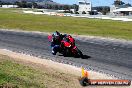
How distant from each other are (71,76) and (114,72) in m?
2.68

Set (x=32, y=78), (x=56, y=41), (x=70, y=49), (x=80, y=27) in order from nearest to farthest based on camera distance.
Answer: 1. (x=32, y=78)
2. (x=70, y=49)
3. (x=56, y=41)
4. (x=80, y=27)

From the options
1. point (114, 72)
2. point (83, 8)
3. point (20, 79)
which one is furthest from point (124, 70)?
point (83, 8)

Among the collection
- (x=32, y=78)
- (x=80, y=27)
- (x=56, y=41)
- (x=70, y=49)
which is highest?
(x=56, y=41)

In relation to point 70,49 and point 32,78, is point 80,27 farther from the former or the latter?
point 32,78

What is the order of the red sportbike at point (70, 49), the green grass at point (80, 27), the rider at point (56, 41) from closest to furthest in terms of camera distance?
the red sportbike at point (70, 49), the rider at point (56, 41), the green grass at point (80, 27)

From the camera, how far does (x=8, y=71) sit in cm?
1444

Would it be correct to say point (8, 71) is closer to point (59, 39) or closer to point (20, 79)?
point (20, 79)

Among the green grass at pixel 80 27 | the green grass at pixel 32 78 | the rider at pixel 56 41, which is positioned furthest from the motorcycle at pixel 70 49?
the green grass at pixel 80 27

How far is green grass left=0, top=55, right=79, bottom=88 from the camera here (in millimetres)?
11735

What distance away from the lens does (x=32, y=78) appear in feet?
44.0

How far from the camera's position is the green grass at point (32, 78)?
1174cm

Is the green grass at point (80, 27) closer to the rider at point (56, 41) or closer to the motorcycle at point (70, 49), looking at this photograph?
the rider at point (56, 41)

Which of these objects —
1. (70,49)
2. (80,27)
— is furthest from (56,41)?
(80,27)

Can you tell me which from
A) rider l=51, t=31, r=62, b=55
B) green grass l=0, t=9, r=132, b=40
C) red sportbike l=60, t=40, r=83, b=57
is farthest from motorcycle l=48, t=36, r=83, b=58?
green grass l=0, t=9, r=132, b=40
